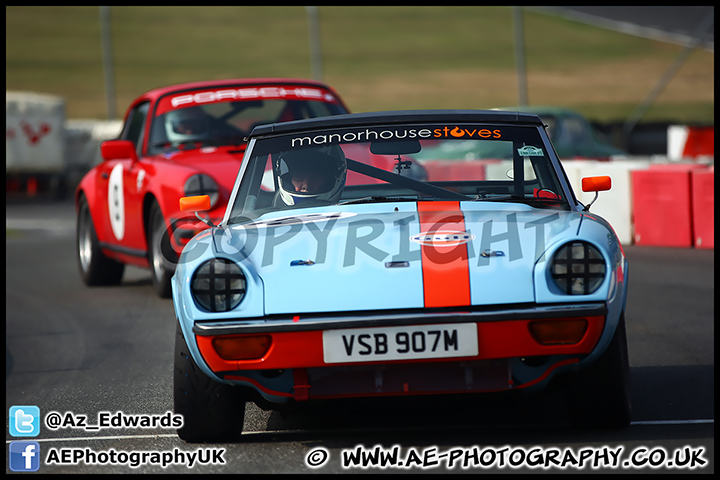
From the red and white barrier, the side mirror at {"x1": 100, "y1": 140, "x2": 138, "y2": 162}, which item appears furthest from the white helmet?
the red and white barrier

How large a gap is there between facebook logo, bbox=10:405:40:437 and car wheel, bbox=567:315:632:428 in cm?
228

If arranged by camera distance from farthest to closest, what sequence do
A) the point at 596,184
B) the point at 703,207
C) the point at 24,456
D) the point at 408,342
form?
the point at 703,207 < the point at 596,184 < the point at 24,456 < the point at 408,342

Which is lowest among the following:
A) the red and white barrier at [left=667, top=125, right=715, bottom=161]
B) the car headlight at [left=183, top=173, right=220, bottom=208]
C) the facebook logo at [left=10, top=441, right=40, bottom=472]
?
the facebook logo at [left=10, top=441, right=40, bottom=472]

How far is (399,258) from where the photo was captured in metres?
3.99

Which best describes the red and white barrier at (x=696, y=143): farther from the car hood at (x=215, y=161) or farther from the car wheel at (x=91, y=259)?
the car hood at (x=215, y=161)

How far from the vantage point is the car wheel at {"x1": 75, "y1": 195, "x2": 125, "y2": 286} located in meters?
9.59

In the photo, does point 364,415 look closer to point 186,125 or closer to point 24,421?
point 24,421

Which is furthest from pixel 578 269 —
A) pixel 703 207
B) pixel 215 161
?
pixel 703 207

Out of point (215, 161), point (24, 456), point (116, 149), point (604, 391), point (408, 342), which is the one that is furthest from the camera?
point (116, 149)

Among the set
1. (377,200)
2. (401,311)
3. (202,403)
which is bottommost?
(202,403)

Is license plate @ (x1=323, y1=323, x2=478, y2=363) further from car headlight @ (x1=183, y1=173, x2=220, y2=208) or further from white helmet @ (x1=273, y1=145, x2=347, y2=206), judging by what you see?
car headlight @ (x1=183, y1=173, x2=220, y2=208)

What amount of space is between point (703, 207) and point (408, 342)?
790 centimetres

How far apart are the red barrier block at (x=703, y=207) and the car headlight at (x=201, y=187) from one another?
18.0 feet
